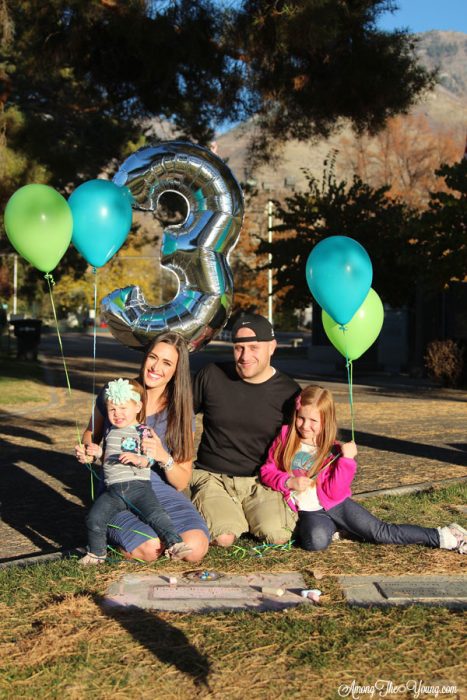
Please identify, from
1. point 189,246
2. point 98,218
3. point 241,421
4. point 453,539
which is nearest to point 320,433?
point 241,421

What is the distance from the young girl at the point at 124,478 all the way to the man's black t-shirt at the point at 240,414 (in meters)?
0.68

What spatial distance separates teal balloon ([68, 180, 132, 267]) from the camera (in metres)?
6.57

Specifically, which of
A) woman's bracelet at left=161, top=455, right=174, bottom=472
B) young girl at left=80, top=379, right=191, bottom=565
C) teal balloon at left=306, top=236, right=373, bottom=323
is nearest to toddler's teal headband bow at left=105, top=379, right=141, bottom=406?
young girl at left=80, top=379, right=191, bottom=565

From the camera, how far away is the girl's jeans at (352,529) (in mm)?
5285

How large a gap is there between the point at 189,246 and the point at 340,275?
2325 millimetres

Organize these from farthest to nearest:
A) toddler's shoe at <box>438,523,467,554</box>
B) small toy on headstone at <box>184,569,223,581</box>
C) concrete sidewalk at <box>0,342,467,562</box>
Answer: concrete sidewalk at <box>0,342,467,562</box>, toddler's shoe at <box>438,523,467,554</box>, small toy on headstone at <box>184,569,223,581</box>

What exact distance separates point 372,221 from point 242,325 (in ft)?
60.7

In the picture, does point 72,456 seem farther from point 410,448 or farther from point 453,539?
point 453,539

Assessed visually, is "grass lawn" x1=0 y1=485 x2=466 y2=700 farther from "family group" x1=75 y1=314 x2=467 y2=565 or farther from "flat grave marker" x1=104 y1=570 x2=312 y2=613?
"family group" x1=75 y1=314 x2=467 y2=565

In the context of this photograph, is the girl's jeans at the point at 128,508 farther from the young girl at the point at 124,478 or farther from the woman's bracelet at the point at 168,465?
the woman's bracelet at the point at 168,465

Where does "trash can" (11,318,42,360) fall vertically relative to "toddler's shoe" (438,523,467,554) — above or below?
above

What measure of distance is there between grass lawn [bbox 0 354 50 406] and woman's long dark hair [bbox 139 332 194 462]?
10.1 metres

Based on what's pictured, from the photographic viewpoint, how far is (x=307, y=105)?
52.5 ft

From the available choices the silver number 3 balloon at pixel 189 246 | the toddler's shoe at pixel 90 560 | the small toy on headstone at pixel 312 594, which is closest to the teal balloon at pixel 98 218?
the silver number 3 balloon at pixel 189 246
